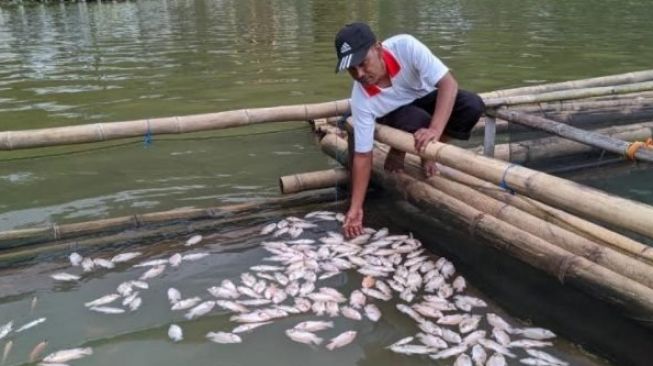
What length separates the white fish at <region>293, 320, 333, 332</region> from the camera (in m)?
4.07

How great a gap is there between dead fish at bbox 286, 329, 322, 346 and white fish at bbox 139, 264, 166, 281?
142 centimetres

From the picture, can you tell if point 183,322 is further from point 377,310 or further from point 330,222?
point 330,222

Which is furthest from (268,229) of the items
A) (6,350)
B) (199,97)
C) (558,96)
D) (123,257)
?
(199,97)

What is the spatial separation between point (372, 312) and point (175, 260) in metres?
1.80

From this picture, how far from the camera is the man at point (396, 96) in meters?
4.57

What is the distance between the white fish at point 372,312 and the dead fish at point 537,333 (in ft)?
3.12

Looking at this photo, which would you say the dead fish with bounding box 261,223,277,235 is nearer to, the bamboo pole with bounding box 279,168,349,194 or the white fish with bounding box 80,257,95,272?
the bamboo pole with bounding box 279,168,349,194

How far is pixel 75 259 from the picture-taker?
4996 millimetres

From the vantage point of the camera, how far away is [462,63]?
51.8ft

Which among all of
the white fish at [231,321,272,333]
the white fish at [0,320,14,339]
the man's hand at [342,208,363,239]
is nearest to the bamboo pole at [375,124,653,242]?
the man's hand at [342,208,363,239]

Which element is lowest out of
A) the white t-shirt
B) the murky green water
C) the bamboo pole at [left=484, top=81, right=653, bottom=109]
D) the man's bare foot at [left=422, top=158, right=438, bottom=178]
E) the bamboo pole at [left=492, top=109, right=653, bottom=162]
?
the murky green water

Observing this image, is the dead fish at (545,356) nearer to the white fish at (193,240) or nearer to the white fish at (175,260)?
the white fish at (175,260)

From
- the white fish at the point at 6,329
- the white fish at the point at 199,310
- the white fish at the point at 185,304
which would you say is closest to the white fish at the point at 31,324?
the white fish at the point at 6,329

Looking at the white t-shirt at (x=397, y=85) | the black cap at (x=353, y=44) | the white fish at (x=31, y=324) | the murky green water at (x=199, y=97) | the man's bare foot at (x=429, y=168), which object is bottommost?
the murky green water at (x=199, y=97)
